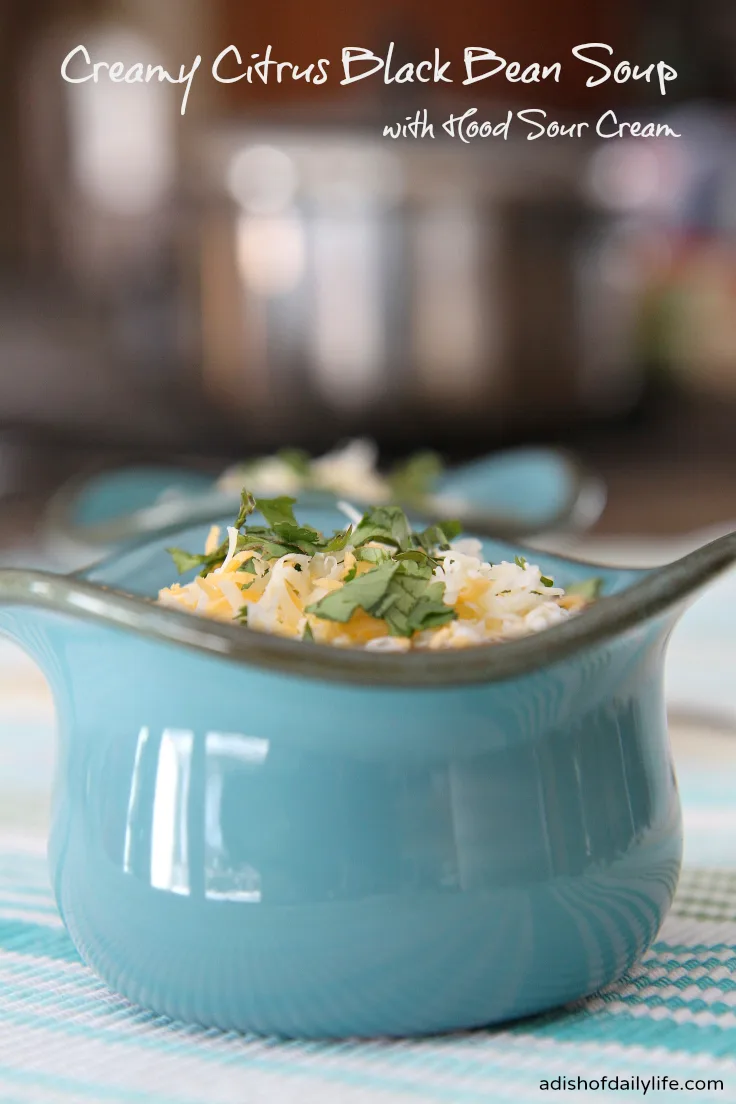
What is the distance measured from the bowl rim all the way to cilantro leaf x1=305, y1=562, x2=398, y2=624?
59 mm

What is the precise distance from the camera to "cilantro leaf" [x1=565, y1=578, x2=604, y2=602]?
679 mm

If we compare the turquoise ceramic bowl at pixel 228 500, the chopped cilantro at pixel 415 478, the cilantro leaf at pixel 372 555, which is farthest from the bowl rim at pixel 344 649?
the chopped cilantro at pixel 415 478

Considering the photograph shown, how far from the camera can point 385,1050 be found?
53 cm

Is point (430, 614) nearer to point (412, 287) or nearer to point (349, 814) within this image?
point (349, 814)

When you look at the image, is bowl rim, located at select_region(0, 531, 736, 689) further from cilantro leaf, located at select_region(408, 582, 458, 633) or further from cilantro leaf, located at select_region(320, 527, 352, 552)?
cilantro leaf, located at select_region(320, 527, 352, 552)

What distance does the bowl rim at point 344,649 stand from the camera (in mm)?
484

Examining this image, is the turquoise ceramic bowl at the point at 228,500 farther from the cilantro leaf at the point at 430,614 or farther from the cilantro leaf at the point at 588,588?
the cilantro leaf at the point at 430,614

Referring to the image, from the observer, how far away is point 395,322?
4367mm

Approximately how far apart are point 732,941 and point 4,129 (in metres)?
5.30

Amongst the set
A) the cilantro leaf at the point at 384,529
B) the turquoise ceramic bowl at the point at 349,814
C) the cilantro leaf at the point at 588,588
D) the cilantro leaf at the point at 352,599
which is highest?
the cilantro leaf at the point at 384,529

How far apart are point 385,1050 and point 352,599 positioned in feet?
0.57

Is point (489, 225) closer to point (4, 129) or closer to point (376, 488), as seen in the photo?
point (4, 129)

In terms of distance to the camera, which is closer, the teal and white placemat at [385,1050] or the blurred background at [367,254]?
the teal and white placemat at [385,1050]

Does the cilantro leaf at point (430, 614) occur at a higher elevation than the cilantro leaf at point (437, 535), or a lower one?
lower
